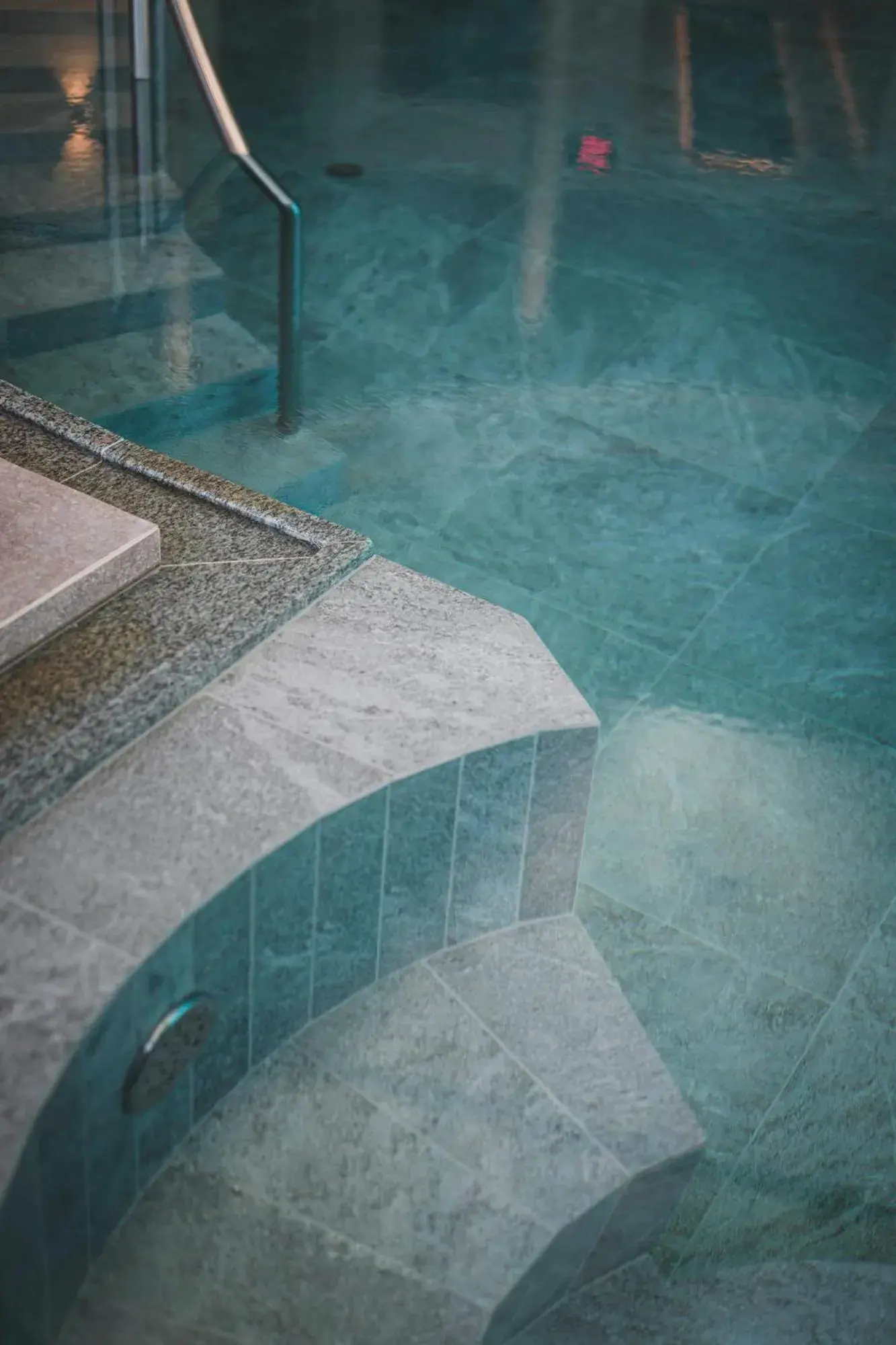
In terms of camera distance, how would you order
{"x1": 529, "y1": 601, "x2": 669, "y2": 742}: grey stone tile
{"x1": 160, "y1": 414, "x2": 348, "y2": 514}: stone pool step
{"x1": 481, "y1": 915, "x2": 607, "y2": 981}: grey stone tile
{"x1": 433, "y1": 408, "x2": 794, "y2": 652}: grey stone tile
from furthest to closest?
1. {"x1": 160, "y1": 414, "x2": 348, "y2": 514}: stone pool step
2. {"x1": 433, "y1": 408, "x2": 794, "y2": 652}: grey stone tile
3. {"x1": 529, "y1": 601, "x2": 669, "y2": 742}: grey stone tile
4. {"x1": 481, "y1": 915, "x2": 607, "y2": 981}: grey stone tile

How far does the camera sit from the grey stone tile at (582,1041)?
7.49 ft

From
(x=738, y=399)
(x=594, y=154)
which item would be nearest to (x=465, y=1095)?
(x=738, y=399)

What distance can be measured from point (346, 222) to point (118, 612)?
3.45 metres

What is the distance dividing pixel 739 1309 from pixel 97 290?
3806mm

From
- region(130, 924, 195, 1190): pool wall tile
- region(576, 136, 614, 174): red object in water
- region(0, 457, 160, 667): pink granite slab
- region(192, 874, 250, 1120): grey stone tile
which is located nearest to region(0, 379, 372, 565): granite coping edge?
region(0, 457, 160, 667): pink granite slab

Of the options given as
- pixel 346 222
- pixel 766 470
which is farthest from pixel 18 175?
pixel 766 470

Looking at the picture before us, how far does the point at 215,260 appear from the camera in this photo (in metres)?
5.09

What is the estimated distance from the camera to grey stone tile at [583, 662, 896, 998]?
110 inches

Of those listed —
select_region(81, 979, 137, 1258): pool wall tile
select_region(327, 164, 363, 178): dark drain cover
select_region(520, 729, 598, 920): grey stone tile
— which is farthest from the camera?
select_region(327, 164, 363, 178): dark drain cover

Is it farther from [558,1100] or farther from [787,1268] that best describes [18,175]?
[787,1268]

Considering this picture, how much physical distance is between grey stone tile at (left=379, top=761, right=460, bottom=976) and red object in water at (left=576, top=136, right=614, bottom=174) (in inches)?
187

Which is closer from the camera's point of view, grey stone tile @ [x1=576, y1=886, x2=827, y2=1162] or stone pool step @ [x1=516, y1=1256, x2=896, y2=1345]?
stone pool step @ [x1=516, y1=1256, x2=896, y2=1345]

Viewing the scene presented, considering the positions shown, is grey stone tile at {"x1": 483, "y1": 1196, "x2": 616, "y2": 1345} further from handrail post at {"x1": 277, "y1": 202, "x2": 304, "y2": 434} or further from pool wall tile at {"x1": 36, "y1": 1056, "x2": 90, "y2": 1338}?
handrail post at {"x1": 277, "y1": 202, "x2": 304, "y2": 434}

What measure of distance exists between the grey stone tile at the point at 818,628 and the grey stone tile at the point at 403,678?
3.23 ft
